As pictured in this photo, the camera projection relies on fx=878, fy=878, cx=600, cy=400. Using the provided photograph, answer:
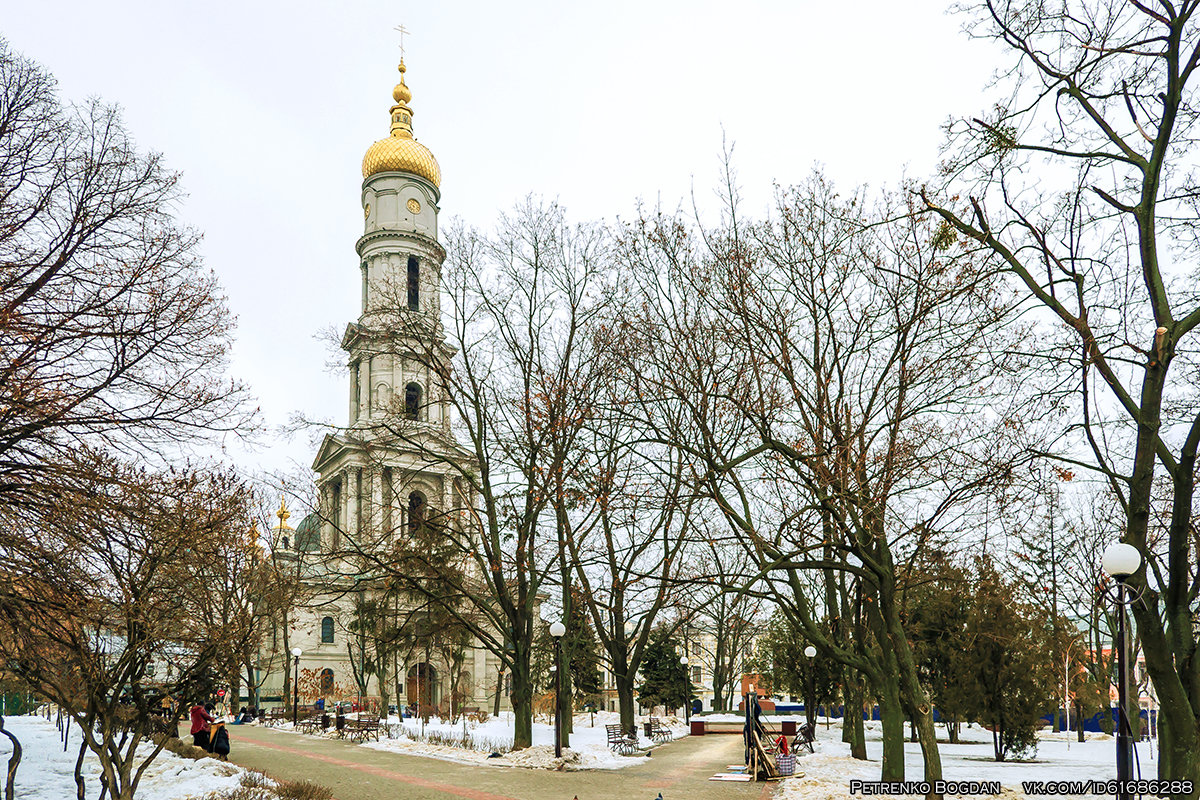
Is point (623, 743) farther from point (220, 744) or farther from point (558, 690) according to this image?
point (220, 744)

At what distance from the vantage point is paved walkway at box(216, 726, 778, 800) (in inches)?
645

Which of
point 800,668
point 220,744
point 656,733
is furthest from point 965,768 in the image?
point 220,744

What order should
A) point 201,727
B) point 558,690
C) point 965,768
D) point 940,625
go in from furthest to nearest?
point 940,625 → point 965,768 → point 558,690 → point 201,727

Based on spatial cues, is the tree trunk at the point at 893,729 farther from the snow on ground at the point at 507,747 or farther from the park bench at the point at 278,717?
the park bench at the point at 278,717

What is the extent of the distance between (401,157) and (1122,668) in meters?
60.9

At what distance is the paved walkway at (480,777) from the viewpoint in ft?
53.8

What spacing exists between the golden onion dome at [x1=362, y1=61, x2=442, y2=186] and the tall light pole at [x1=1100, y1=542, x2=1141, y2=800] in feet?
197

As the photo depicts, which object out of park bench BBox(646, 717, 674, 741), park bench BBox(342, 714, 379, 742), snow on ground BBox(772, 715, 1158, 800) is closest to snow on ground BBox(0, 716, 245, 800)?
park bench BBox(342, 714, 379, 742)

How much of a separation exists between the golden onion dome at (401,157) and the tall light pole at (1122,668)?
60.1 meters

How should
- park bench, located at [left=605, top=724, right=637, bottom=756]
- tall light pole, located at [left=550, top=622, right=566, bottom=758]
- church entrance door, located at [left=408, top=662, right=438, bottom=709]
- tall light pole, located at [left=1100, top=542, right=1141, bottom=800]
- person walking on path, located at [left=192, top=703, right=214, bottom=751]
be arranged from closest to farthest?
tall light pole, located at [left=1100, top=542, right=1141, bottom=800]
person walking on path, located at [left=192, top=703, right=214, bottom=751]
tall light pole, located at [left=550, top=622, right=566, bottom=758]
park bench, located at [left=605, top=724, right=637, bottom=756]
church entrance door, located at [left=408, top=662, right=438, bottom=709]

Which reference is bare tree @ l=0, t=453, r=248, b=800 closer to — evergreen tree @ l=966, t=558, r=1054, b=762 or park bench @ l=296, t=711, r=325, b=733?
evergreen tree @ l=966, t=558, r=1054, b=762

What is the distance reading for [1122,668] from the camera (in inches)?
378

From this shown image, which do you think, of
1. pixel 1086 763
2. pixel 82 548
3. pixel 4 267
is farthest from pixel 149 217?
pixel 1086 763

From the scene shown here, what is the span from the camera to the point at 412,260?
62.7m
